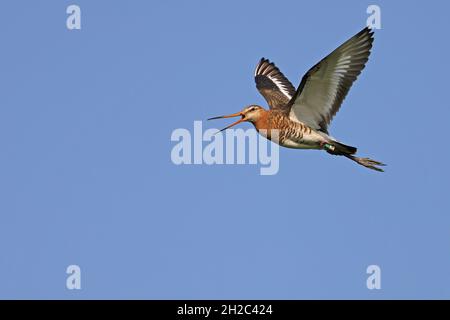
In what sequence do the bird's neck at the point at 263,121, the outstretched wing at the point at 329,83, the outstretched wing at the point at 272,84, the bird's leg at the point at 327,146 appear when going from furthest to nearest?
the outstretched wing at the point at 272,84 < the bird's neck at the point at 263,121 < the bird's leg at the point at 327,146 < the outstretched wing at the point at 329,83

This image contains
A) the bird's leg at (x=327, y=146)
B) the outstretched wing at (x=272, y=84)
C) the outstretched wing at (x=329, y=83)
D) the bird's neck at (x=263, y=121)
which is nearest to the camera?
the outstretched wing at (x=329, y=83)

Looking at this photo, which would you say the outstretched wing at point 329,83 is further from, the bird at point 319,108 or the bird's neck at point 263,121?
the bird's neck at point 263,121

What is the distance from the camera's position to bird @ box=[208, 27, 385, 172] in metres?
14.2

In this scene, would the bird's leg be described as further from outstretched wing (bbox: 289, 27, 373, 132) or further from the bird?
outstretched wing (bbox: 289, 27, 373, 132)

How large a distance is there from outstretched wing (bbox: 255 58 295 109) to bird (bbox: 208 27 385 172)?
123 centimetres

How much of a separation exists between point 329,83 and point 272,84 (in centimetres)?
344

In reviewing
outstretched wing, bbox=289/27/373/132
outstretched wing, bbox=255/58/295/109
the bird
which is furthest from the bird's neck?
outstretched wing, bbox=255/58/295/109

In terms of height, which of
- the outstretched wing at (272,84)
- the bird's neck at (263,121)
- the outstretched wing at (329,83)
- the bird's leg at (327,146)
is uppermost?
the outstretched wing at (272,84)

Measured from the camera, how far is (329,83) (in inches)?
571

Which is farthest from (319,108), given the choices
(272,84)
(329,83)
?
(272,84)

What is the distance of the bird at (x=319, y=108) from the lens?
14.2 meters

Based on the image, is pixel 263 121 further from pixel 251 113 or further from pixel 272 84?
pixel 272 84

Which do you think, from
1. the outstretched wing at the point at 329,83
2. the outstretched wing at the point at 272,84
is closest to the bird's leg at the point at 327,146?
the outstretched wing at the point at 329,83
